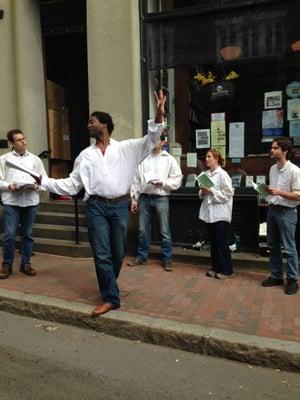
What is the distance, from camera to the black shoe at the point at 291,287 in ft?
17.1

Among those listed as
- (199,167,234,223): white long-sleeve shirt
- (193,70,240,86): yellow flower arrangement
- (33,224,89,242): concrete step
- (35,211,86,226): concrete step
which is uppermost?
(193,70,240,86): yellow flower arrangement

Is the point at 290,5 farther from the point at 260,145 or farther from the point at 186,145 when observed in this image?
the point at 186,145

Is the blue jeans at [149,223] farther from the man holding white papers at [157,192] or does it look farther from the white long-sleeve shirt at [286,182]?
the white long-sleeve shirt at [286,182]

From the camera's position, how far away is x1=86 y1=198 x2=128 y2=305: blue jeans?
14.9ft

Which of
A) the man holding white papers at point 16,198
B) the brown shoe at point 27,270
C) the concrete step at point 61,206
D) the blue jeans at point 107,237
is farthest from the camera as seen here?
the concrete step at point 61,206

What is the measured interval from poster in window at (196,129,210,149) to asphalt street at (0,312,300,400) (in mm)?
3708

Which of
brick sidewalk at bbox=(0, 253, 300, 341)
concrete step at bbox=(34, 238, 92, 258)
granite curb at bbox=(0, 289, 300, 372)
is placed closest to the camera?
granite curb at bbox=(0, 289, 300, 372)

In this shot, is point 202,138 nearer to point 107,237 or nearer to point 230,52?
point 230,52

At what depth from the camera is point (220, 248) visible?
5.83 metres

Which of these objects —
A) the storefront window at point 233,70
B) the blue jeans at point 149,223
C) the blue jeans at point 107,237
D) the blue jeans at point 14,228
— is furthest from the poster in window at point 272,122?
the blue jeans at point 14,228

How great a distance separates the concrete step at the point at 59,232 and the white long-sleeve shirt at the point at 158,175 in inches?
53.4

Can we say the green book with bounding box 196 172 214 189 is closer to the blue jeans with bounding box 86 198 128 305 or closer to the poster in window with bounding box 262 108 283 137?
the blue jeans with bounding box 86 198 128 305

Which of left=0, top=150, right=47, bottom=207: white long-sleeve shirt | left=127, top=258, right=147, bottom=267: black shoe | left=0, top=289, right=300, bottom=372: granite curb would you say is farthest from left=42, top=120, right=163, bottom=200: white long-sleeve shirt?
left=127, top=258, right=147, bottom=267: black shoe

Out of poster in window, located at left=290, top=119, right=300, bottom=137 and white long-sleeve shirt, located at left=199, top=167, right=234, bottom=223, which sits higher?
→ poster in window, located at left=290, top=119, right=300, bottom=137
